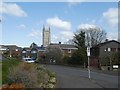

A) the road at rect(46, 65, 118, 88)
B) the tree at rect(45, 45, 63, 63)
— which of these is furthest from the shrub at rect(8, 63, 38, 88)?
the tree at rect(45, 45, 63, 63)

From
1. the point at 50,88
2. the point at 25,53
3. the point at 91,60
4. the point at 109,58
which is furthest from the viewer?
the point at 25,53

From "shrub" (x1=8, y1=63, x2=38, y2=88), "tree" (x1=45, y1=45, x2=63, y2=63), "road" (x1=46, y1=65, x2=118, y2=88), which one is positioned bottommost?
"road" (x1=46, y1=65, x2=118, y2=88)

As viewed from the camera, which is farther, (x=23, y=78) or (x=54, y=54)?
(x=54, y=54)

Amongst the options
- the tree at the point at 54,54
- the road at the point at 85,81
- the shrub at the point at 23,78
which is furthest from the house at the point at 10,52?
the shrub at the point at 23,78

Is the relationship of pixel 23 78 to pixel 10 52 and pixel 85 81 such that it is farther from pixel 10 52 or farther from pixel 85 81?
pixel 10 52

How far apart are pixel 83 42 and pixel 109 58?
21578mm

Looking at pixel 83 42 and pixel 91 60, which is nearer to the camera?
pixel 91 60

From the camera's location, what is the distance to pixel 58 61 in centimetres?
8738

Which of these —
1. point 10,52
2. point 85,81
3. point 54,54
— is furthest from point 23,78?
point 10,52

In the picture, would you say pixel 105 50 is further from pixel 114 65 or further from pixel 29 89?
pixel 29 89

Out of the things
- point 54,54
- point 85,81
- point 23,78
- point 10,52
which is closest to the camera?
point 23,78

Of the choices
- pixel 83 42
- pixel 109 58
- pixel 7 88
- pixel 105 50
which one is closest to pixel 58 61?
pixel 83 42

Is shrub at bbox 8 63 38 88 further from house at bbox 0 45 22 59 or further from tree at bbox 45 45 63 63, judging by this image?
house at bbox 0 45 22 59

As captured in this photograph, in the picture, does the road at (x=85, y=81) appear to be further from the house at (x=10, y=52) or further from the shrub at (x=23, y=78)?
the house at (x=10, y=52)
